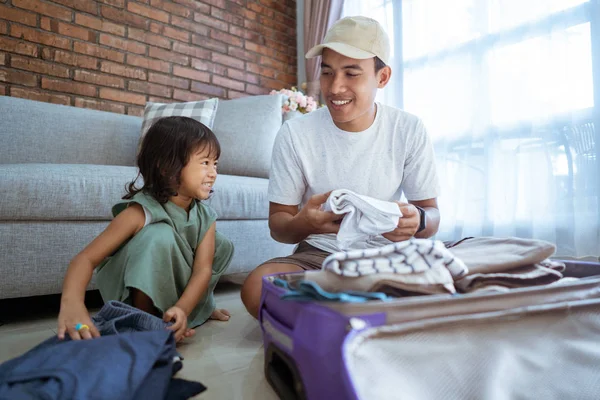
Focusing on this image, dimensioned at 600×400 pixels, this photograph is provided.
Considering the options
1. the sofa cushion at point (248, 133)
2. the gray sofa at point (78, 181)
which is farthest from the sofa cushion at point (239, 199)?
the sofa cushion at point (248, 133)

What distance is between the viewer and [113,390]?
1.91ft

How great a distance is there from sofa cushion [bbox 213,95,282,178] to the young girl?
0.97 m

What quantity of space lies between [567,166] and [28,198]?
2227 mm

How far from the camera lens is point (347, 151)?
1233mm

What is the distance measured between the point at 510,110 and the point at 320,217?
5.50 feet

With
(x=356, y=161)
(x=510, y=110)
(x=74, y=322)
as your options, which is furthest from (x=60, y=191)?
(x=510, y=110)

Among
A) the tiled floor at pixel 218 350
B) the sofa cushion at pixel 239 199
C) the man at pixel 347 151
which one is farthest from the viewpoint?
the sofa cushion at pixel 239 199

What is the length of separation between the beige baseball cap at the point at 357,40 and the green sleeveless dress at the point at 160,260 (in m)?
0.63

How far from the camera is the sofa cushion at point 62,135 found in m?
1.91

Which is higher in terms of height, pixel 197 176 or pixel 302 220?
pixel 197 176

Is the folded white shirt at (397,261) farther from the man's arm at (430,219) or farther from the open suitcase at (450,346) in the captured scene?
the man's arm at (430,219)

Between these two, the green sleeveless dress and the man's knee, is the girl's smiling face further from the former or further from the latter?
the man's knee

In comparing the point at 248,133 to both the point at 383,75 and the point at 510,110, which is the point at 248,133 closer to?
the point at 383,75

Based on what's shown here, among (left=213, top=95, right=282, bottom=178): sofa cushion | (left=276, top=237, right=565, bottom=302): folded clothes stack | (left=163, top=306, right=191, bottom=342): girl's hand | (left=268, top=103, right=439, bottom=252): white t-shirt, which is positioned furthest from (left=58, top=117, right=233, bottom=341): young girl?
(left=213, top=95, right=282, bottom=178): sofa cushion
